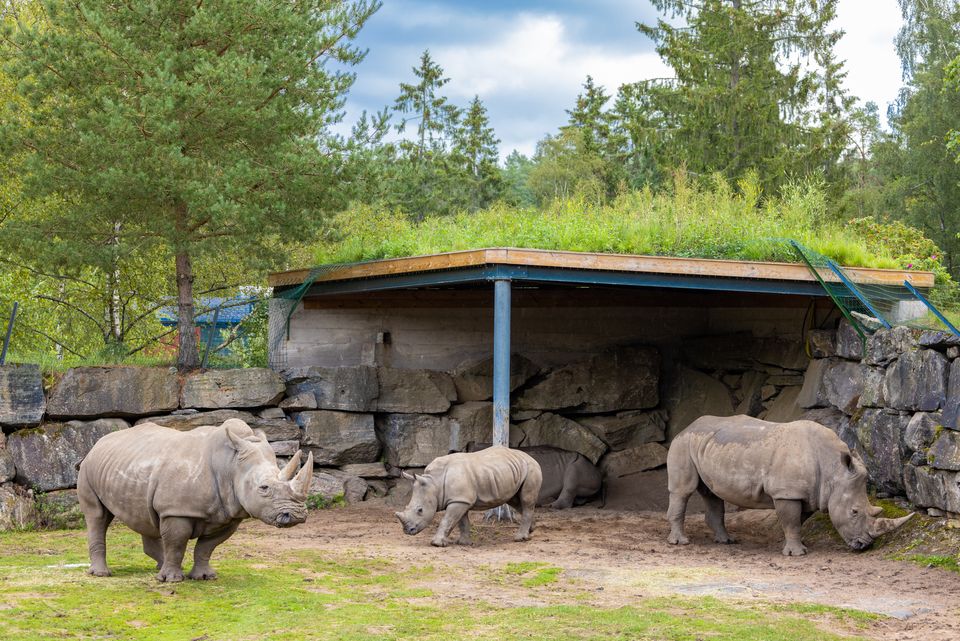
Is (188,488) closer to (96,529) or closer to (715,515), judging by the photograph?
(96,529)

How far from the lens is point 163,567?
8.06m

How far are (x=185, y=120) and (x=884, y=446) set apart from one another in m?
9.34

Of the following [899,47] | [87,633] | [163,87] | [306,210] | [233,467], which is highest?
[899,47]

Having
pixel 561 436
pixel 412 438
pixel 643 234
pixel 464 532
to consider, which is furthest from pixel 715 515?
pixel 412 438

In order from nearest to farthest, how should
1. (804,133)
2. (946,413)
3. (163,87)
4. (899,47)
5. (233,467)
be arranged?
(233,467)
(946,413)
(163,87)
(804,133)
(899,47)

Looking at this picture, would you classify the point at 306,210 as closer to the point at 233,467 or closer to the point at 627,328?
the point at 627,328

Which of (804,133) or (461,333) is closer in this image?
(461,333)

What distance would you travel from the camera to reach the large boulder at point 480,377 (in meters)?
16.0

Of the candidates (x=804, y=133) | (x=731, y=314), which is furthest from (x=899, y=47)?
(x=731, y=314)

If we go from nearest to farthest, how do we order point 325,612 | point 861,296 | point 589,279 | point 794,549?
point 325,612 < point 794,549 < point 589,279 < point 861,296

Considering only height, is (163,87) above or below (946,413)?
above

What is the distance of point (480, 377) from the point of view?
16062 millimetres

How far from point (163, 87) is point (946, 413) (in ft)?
31.4

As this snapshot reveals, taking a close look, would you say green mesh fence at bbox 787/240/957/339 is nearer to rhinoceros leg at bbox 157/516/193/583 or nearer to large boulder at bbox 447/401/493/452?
large boulder at bbox 447/401/493/452
